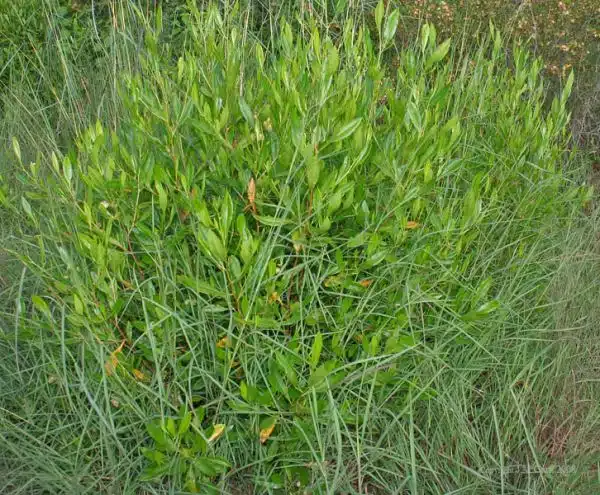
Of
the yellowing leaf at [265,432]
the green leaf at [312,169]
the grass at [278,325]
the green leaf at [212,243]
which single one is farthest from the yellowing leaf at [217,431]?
the green leaf at [312,169]

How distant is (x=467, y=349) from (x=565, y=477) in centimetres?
52

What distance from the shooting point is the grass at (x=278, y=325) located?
2.19 metres

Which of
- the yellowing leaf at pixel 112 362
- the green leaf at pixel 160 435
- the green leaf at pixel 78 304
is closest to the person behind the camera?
the green leaf at pixel 160 435

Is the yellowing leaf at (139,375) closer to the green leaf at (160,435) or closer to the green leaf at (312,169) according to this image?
the green leaf at (160,435)

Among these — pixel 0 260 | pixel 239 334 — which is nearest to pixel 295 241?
pixel 239 334

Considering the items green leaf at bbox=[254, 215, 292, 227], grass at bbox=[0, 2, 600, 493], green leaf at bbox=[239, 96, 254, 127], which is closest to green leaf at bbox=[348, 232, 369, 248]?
grass at bbox=[0, 2, 600, 493]

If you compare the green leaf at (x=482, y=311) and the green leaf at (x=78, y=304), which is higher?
the green leaf at (x=78, y=304)

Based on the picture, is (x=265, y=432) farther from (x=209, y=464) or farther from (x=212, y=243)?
(x=212, y=243)

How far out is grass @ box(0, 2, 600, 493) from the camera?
2.19m

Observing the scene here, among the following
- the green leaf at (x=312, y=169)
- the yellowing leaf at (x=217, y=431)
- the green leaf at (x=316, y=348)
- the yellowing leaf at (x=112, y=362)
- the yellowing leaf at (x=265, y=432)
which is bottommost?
the yellowing leaf at (x=265, y=432)

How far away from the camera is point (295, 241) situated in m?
2.28

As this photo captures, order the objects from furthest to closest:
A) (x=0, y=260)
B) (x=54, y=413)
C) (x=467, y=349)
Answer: (x=0, y=260)
(x=467, y=349)
(x=54, y=413)

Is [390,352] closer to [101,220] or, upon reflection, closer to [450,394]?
[450,394]

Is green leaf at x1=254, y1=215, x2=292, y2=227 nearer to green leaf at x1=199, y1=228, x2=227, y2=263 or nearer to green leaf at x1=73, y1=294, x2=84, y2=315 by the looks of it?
green leaf at x1=199, y1=228, x2=227, y2=263
